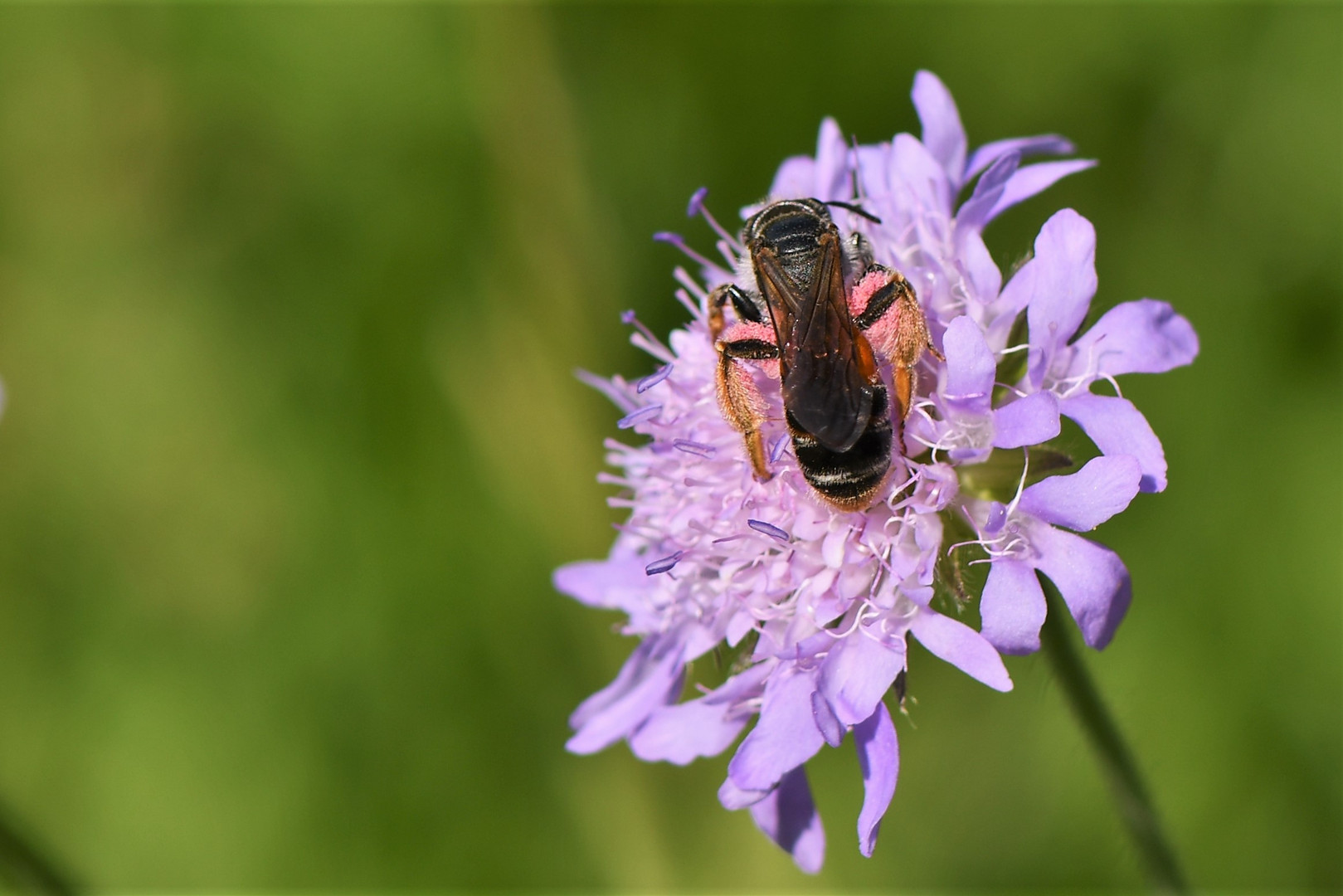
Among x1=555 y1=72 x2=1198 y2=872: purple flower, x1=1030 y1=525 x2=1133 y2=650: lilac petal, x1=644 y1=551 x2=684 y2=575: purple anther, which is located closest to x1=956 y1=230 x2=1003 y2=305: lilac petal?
x1=555 y1=72 x2=1198 y2=872: purple flower

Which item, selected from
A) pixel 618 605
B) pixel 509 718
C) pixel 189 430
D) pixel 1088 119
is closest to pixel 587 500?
pixel 509 718

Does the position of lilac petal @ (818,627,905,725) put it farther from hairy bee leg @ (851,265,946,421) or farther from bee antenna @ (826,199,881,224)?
bee antenna @ (826,199,881,224)

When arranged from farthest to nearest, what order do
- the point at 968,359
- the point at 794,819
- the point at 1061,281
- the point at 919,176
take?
the point at 919,176 → the point at 794,819 → the point at 1061,281 → the point at 968,359

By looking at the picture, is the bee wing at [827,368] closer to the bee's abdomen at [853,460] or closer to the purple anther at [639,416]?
the bee's abdomen at [853,460]

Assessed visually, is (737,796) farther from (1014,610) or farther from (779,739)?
(1014,610)

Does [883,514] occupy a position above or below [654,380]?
below

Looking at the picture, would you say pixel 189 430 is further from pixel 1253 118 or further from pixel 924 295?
pixel 1253 118

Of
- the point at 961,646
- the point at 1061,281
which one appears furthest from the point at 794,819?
the point at 1061,281
